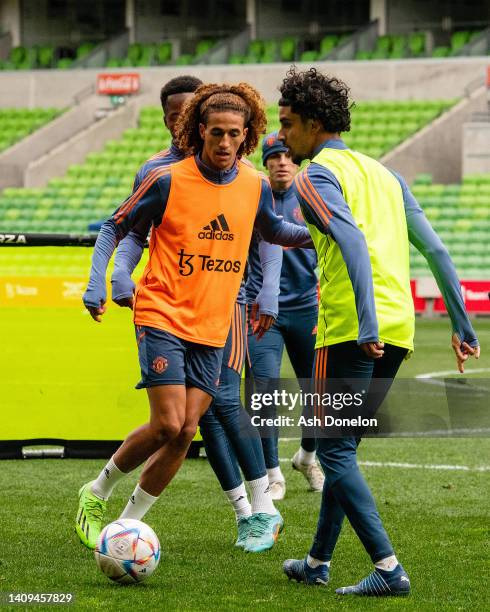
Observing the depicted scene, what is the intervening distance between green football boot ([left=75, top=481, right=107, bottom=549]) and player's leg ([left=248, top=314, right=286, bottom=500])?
4.24 feet

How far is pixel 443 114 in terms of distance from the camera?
28.2 metres

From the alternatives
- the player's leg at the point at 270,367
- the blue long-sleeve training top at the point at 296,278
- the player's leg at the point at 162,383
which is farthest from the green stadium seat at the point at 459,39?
the player's leg at the point at 162,383

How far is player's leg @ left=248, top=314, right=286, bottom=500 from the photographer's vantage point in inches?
254

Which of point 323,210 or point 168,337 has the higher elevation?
point 323,210

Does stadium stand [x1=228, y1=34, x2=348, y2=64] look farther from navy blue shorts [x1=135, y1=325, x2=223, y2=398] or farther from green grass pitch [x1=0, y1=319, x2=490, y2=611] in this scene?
navy blue shorts [x1=135, y1=325, x2=223, y2=398]

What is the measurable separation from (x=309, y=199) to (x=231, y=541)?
6.59 feet

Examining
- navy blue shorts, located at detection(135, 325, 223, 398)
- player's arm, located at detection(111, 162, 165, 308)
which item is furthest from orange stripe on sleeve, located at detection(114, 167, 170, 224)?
navy blue shorts, located at detection(135, 325, 223, 398)

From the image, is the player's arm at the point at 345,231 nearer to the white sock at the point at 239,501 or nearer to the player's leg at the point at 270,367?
the white sock at the point at 239,501

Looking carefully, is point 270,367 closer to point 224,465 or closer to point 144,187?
point 224,465

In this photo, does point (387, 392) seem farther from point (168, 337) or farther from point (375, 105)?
point (375, 105)

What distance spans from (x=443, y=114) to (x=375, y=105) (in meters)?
2.05

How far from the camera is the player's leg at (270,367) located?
646 centimetres

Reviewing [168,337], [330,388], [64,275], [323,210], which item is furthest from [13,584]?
[64,275]

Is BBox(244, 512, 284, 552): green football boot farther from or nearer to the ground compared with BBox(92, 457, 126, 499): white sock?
nearer to the ground
